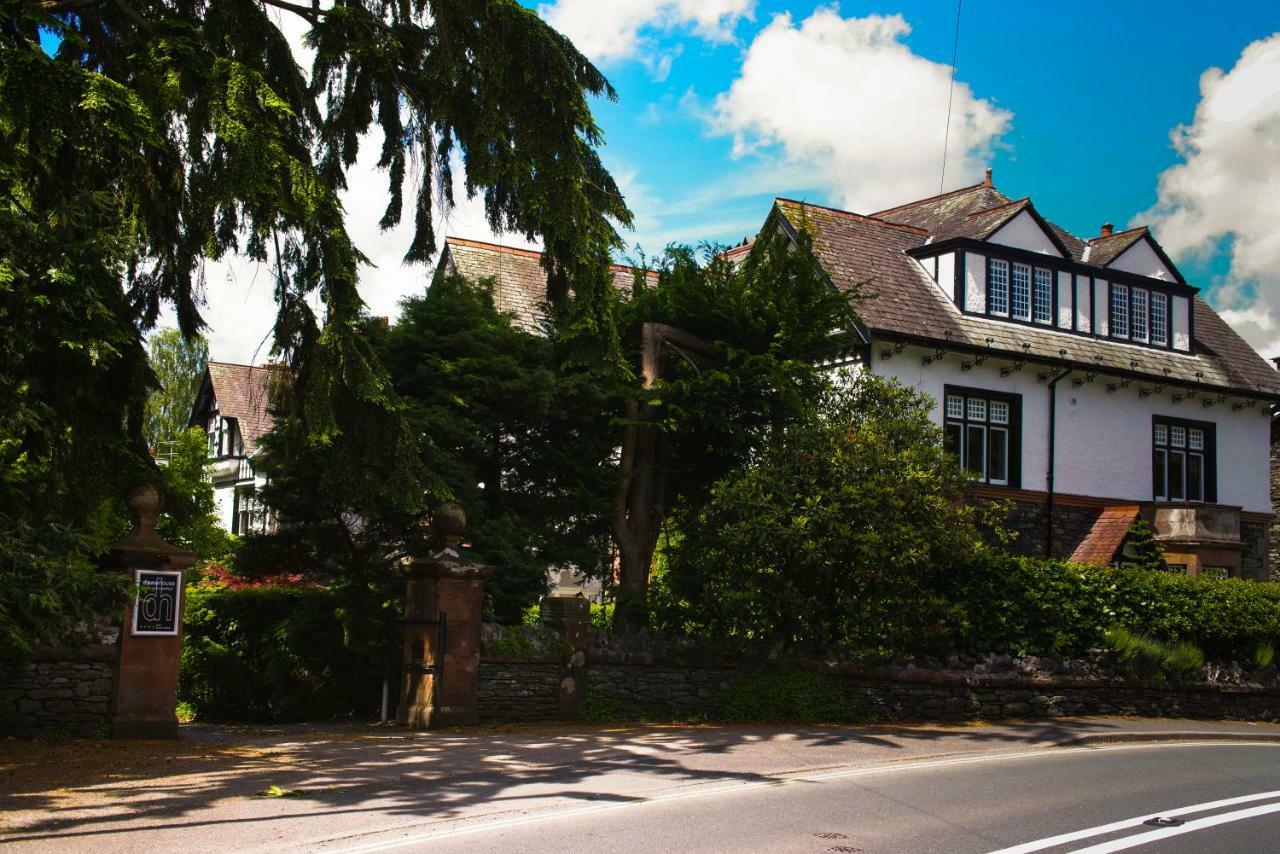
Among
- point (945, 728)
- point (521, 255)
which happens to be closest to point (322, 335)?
point (945, 728)

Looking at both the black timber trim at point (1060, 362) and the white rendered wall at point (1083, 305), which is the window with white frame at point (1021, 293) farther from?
the white rendered wall at point (1083, 305)

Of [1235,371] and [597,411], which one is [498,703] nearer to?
[597,411]

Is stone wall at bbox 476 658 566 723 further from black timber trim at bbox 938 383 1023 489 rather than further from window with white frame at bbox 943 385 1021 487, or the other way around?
black timber trim at bbox 938 383 1023 489

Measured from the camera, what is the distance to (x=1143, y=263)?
2925 centimetres

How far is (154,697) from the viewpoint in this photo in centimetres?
1312

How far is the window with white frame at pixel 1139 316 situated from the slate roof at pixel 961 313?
0.37 m

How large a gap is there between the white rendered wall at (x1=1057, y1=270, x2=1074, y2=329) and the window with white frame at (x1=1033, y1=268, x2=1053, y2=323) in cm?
20

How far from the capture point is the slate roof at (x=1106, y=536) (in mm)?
25750

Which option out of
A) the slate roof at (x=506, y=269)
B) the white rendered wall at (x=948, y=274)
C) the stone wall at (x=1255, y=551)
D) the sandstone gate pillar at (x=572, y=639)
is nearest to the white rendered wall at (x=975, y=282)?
the white rendered wall at (x=948, y=274)

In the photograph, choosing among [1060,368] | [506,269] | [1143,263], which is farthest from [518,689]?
[1143,263]

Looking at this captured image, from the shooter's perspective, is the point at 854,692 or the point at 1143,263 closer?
the point at 854,692

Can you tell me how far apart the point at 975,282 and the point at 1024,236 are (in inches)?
69.3

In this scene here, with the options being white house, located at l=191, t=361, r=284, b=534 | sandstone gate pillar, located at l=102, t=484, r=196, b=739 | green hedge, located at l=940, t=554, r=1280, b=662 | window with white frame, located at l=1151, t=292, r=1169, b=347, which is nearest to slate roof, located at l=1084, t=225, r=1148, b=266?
window with white frame, located at l=1151, t=292, r=1169, b=347

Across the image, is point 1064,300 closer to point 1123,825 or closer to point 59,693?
point 1123,825
